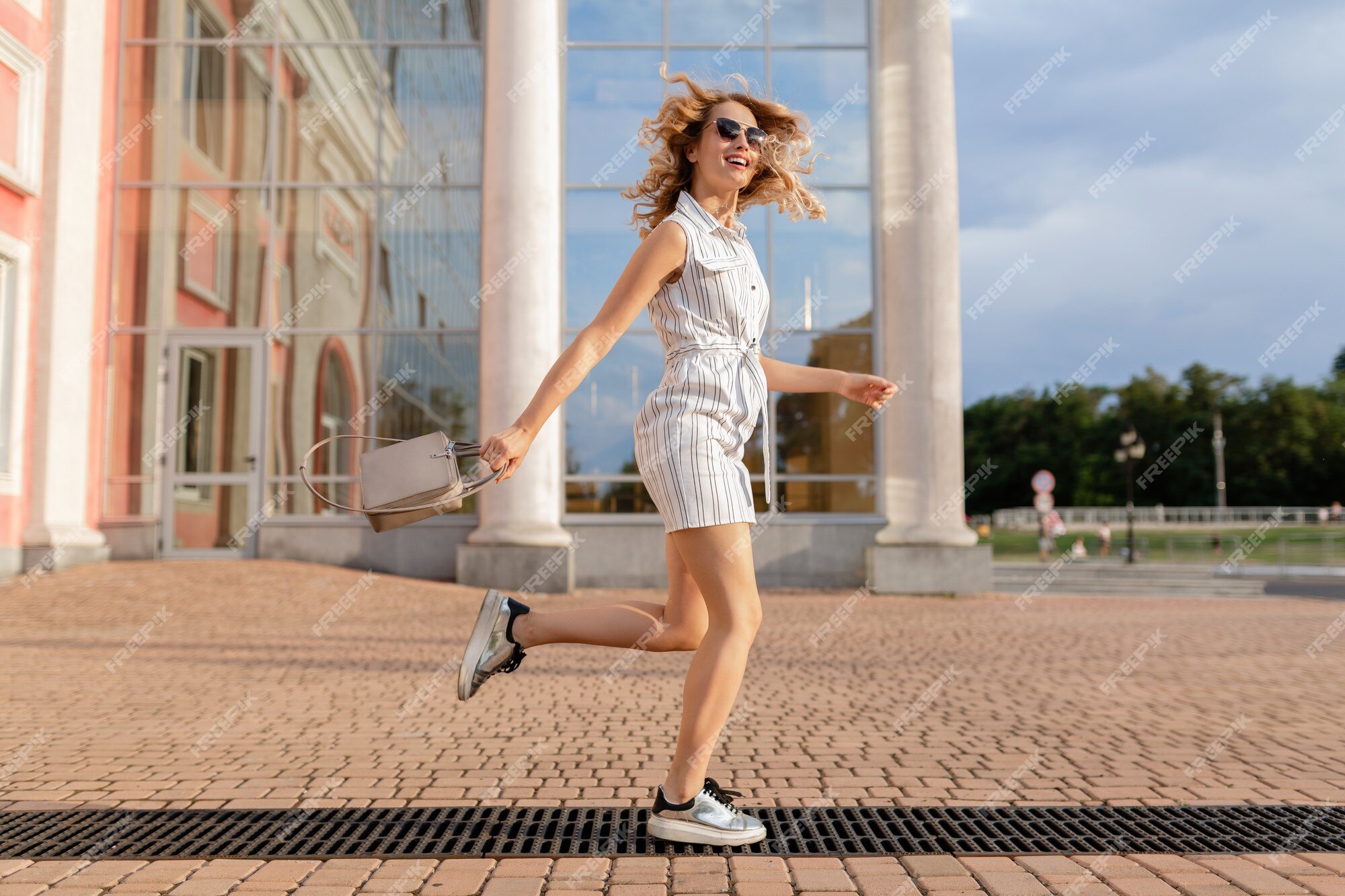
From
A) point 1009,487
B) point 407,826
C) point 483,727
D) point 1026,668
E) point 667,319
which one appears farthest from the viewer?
point 1009,487

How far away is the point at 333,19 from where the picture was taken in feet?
50.8

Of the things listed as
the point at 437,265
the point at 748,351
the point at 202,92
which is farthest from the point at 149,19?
the point at 748,351

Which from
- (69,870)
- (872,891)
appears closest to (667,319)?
(872,891)

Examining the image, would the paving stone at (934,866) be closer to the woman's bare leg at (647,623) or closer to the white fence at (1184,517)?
the woman's bare leg at (647,623)

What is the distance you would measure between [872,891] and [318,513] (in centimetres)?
1332

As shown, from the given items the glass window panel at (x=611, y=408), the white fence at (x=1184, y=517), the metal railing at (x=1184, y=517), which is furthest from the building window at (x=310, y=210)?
the white fence at (x=1184, y=517)

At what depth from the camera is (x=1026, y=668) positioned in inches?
279

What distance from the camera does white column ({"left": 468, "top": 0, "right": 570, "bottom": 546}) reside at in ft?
43.8

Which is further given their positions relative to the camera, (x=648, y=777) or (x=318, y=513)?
(x=318, y=513)

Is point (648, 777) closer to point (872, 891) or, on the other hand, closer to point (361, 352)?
point (872, 891)

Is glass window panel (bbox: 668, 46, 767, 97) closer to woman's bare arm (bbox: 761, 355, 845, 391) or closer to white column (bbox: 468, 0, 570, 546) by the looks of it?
white column (bbox: 468, 0, 570, 546)

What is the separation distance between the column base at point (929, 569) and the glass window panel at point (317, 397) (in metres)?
7.64

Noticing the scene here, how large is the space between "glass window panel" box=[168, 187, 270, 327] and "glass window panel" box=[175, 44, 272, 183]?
39cm

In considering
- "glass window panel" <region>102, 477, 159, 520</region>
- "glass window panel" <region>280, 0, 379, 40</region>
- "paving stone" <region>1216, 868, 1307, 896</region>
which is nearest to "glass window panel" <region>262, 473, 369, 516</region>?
"glass window panel" <region>102, 477, 159, 520</region>
